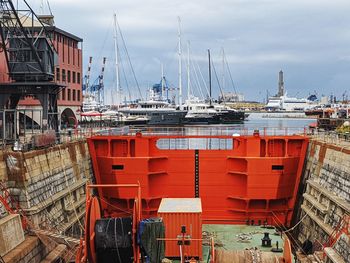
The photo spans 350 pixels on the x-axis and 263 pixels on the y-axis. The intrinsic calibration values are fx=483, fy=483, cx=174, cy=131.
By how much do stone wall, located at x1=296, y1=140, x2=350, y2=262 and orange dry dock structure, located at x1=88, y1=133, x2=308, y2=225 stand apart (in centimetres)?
206

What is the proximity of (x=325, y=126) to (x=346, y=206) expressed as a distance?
22.6 metres

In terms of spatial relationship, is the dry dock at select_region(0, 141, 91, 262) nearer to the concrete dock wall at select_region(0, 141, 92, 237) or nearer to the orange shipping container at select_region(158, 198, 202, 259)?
the concrete dock wall at select_region(0, 141, 92, 237)

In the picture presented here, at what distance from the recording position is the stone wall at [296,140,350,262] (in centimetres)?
2167

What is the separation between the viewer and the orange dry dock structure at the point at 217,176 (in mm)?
30094

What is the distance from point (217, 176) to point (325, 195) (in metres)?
8.79

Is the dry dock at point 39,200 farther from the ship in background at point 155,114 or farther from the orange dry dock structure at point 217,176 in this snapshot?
the ship in background at point 155,114

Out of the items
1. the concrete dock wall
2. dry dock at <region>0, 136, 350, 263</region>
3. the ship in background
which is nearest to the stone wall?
dry dock at <region>0, 136, 350, 263</region>

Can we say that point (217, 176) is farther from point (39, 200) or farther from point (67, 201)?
point (39, 200)

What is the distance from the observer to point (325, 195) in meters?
23.6

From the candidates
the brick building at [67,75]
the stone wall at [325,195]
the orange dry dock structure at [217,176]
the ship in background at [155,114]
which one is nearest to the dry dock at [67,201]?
the stone wall at [325,195]

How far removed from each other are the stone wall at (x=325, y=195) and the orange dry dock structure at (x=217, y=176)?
2060 mm

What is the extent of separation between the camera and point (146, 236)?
1666cm

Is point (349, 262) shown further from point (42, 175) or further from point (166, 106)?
point (166, 106)

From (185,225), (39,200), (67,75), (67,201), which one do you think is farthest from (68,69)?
(185,225)
